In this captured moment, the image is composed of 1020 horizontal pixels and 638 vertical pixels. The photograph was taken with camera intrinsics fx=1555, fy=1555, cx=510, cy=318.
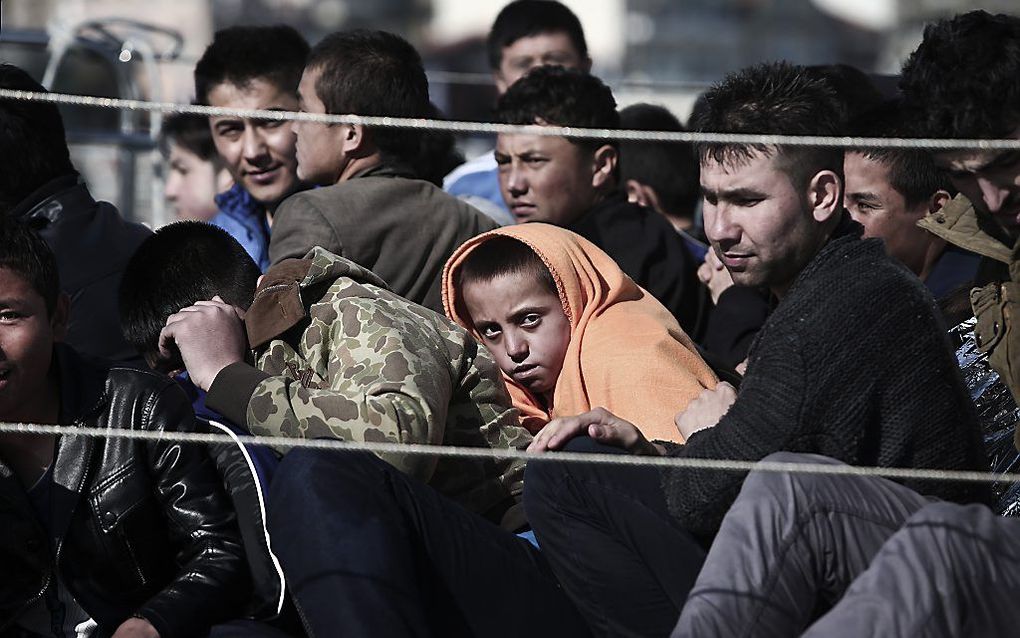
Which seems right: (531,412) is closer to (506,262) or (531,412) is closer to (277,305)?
(506,262)

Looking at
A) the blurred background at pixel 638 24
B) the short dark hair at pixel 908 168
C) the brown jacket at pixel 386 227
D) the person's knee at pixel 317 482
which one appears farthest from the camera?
the blurred background at pixel 638 24

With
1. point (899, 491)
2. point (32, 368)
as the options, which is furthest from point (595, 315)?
point (32, 368)

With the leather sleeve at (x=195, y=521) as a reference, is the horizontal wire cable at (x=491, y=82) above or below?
above

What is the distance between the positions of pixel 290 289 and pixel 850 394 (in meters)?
1.00

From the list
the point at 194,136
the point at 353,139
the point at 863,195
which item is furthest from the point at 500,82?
the point at 863,195

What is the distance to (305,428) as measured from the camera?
2.54 m

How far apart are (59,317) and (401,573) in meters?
0.81

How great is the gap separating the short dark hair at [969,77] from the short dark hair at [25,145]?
70.3 inches

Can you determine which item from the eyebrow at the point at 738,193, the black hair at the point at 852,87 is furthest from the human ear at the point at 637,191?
the eyebrow at the point at 738,193

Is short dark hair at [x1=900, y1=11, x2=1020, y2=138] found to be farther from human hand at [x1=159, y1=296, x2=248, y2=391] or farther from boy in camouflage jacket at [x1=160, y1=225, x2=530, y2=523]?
human hand at [x1=159, y1=296, x2=248, y2=391]

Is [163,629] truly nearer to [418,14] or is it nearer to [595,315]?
[595,315]

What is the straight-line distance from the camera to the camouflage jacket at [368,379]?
2529 mm

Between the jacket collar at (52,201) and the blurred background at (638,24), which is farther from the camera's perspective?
the blurred background at (638,24)

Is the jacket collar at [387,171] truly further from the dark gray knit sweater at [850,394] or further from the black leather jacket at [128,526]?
the dark gray knit sweater at [850,394]
